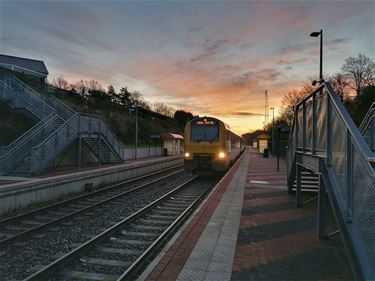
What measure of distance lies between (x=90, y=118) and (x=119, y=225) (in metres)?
16.1

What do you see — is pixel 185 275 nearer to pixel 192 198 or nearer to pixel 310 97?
pixel 310 97

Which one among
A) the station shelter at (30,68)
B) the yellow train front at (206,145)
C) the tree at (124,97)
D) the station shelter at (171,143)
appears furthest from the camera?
the tree at (124,97)

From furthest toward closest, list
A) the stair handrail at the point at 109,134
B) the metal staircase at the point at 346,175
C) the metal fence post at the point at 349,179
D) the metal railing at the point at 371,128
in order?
the stair handrail at the point at 109,134
the metal railing at the point at 371,128
the metal fence post at the point at 349,179
the metal staircase at the point at 346,175

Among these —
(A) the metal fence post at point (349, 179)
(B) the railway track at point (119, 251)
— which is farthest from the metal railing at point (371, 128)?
(B) the railway track at point (119, 251)

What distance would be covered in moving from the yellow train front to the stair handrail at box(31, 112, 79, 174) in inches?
262

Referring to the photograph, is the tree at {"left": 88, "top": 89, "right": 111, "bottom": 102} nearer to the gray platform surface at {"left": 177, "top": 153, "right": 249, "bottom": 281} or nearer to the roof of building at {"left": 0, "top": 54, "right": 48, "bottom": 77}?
the roof of building at {"left": 0, "top": 54, "right": 48, "bottom": 77}

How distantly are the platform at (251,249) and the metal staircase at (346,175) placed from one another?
2.22 feet

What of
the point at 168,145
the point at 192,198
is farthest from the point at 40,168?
the point at 168,145

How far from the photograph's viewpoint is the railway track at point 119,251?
21.3 ft

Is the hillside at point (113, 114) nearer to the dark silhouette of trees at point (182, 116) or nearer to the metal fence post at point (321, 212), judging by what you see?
the metal fence post at point (321, 212)

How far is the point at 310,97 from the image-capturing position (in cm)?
934

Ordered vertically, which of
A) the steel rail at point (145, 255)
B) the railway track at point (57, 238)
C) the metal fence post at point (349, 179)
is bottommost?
the railway track at point (57, 238)

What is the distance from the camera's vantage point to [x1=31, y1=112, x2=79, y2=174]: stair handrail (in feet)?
61.2

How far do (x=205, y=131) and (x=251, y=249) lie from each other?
1470cm
